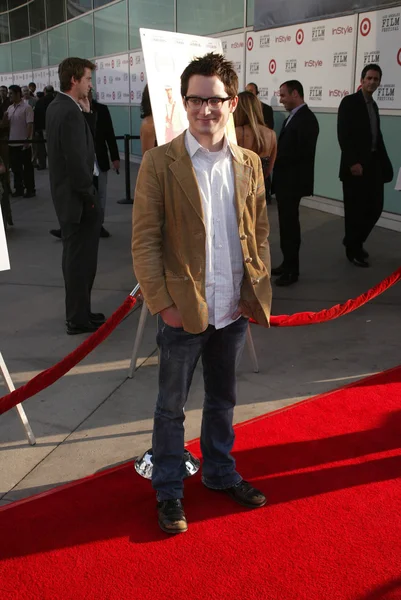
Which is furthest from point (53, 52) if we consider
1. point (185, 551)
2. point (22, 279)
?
point (185, 551)

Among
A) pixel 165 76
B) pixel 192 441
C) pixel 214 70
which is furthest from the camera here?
pixel 165 76

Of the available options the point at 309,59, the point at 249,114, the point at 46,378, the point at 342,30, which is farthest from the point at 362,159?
the point at 46,378

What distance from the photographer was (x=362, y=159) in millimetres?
6855

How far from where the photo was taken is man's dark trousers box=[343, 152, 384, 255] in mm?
6977

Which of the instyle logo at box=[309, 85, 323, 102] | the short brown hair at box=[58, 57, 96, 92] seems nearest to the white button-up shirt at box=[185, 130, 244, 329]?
the short brown hair at box=[58, 57, 96, 92]

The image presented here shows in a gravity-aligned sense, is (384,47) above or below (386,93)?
above

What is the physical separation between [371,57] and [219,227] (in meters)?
7.62

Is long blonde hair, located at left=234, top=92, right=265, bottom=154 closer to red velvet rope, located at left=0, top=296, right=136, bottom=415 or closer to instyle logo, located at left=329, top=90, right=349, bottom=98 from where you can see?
red velvet rope, located at left=0, top=296, right=136, bottom=415

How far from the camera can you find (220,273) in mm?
2734

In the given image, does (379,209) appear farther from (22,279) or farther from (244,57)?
(244,57)

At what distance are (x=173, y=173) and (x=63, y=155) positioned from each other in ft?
8.36

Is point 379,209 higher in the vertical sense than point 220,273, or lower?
lower

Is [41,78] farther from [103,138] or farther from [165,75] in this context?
[165,75]

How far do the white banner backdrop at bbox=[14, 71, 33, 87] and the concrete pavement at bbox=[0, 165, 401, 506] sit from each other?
62.2ft
